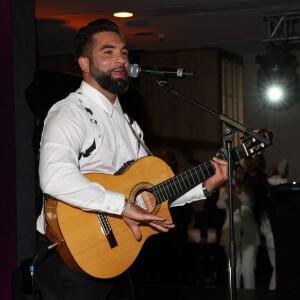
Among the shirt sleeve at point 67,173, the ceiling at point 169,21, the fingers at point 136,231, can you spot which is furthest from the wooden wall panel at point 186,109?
the shirt sleeve at point 67,173

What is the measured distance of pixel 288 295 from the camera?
3.64m

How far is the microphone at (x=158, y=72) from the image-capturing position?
220 centimetres

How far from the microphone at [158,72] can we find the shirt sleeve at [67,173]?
342 mm

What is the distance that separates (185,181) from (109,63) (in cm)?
68

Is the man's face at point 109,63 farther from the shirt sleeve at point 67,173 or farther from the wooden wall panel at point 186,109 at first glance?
the wooden wall panel at point 186,109

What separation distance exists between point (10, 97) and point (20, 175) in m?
0.53

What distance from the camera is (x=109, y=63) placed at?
2469mm

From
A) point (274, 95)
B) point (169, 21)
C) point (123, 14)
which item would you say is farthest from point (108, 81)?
point (274, 95)

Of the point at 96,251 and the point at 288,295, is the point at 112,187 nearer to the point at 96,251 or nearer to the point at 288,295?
the point at 96,251

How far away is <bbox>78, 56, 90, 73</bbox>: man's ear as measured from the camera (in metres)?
2.54

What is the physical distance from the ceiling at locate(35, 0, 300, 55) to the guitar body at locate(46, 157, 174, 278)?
13.1 ft

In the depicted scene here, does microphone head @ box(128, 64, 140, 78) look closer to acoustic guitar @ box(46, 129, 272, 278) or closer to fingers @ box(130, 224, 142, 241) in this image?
acoustic guitar @ box(46, 129, 272, 278)

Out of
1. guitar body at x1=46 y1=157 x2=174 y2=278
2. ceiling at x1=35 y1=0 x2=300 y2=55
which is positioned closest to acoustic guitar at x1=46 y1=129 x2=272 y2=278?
guitar body at x1=46 y1=157 x2=174 y2=278

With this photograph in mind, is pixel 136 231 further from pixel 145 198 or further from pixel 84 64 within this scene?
pixel 84 64
